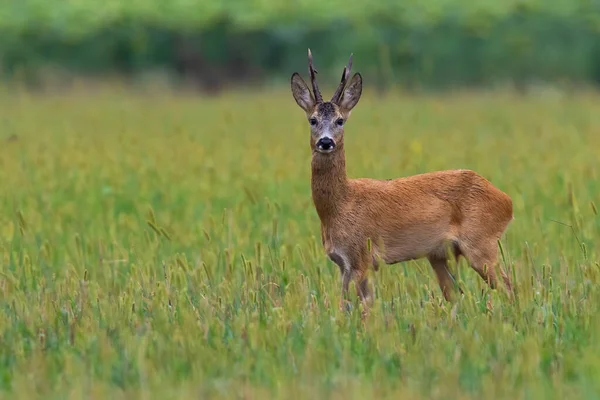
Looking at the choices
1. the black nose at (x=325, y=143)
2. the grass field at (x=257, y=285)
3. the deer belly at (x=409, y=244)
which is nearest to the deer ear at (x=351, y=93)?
the black nose at (x=325, y=143)

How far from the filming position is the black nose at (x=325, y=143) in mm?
6582

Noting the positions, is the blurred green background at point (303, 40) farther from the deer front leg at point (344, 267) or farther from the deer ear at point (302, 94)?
the deer front leg at point (344, 267)

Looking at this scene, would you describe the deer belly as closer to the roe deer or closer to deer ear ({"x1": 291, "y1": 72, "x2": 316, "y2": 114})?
the roe deer

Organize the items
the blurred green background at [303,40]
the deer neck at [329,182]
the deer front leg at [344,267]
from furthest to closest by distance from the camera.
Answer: the blurred green background at [303,40] < the deer neck at [329,182] < the deer front leg at [344,267]

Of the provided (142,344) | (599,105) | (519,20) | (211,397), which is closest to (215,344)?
(142,344)

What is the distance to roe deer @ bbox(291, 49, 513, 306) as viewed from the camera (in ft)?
22.1

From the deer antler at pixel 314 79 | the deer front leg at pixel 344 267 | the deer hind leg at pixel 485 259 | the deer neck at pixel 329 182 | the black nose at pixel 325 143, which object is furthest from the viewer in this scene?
the deer hind leg at pixel 485 259

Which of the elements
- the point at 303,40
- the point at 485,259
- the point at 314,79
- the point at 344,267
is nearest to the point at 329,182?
the point at 344,267

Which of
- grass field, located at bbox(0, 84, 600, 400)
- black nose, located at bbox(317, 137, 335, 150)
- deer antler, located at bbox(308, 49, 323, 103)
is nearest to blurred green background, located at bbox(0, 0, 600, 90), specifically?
grass field, located at bbox(0, 84, 600, 400)

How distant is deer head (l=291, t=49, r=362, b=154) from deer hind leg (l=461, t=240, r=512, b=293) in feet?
3.23

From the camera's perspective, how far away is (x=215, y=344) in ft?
17.4

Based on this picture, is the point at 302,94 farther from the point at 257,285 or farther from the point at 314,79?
the point at 257,285

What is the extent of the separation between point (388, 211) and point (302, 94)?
807 millimetres

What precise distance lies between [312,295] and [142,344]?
1190 mm
